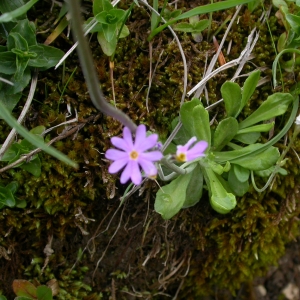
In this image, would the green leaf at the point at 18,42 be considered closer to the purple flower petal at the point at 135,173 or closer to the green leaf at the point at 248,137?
the purple flower petal at the point at 135,173

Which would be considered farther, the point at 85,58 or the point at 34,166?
the point at 34,166

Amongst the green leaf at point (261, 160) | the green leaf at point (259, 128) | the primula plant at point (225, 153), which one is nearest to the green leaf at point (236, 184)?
the primula plant at point (225, 153)

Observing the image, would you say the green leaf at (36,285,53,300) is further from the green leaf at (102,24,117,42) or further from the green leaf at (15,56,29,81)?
the green leaf at (102,24,117,42)

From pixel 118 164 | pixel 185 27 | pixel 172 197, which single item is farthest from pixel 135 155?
pixel 185 27

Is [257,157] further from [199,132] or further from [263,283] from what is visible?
[263,283]

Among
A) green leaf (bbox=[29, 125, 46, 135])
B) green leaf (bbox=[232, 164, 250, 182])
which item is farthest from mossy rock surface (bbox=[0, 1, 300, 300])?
green leaf (bbox=[232, 164, 250, 182])

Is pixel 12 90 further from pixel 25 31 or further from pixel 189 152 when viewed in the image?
pixel 189 152
